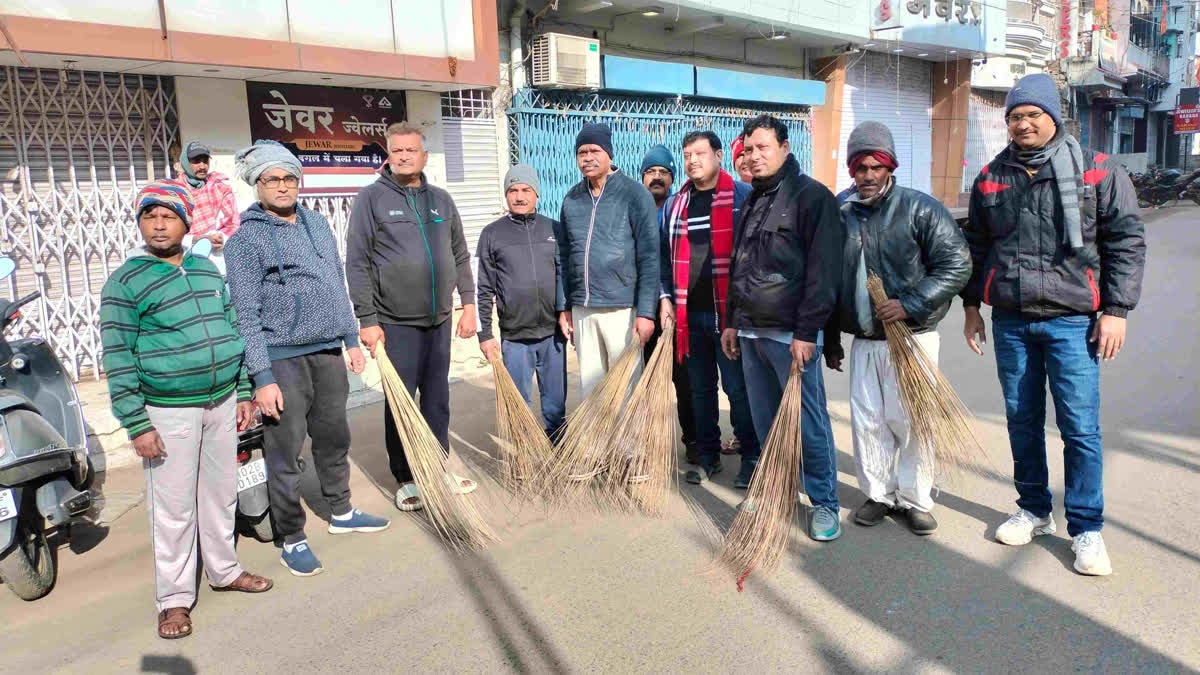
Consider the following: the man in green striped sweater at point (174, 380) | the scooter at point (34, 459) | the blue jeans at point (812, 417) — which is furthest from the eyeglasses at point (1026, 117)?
the scooter at point (34, 459)

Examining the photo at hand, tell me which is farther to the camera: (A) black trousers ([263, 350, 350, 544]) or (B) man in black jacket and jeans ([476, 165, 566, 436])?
(B) man in black jacket and jeans ([476, 165, 566, 436])

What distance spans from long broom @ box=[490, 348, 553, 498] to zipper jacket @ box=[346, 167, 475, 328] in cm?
48

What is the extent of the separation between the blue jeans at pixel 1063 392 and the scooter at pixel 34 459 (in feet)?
11.5

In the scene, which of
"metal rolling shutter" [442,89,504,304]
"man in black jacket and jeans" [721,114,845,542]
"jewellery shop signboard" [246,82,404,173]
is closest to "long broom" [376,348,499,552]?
"man in black jacket and jeans" [721,114,845,542]

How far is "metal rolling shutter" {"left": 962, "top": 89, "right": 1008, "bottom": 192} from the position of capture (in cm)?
1892

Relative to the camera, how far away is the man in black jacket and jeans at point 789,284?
3148 millimetres

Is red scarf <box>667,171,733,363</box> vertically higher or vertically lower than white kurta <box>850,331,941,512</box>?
higher

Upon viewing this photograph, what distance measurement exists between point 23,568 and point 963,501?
3.63 meters

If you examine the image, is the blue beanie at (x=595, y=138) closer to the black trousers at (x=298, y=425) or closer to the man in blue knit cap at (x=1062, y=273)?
the black trousers at (x=298, y=425)

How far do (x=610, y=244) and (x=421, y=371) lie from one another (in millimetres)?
1053

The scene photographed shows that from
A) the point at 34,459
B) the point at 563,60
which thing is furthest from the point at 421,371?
the point at 563,60

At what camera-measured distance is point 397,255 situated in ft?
11.9

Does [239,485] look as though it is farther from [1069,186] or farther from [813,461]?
[1069,186]

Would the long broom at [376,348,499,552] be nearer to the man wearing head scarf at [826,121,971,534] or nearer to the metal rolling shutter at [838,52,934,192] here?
the man wearing head scarf at [826,121,971,534]
